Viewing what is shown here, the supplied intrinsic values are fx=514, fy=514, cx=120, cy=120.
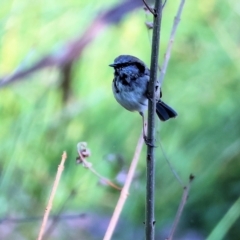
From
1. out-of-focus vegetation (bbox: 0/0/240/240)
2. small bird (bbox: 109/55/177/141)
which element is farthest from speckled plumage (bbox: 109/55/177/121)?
out-of-focus vegetation (bbox: 0/0/240/240)

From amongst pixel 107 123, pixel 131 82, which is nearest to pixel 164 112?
pixel 131 82

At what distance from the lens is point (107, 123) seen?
157 centimetres

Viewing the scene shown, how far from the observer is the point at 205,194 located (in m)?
1.61

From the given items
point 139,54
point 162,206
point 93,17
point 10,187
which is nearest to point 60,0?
point 93,17

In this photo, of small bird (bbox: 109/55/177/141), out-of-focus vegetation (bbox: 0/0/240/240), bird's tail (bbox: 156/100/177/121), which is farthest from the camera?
out-of-focus vegetation (bbox: 0/0/240/240)

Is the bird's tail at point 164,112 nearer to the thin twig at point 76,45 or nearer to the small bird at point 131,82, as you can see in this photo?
the small bird at point 131,82

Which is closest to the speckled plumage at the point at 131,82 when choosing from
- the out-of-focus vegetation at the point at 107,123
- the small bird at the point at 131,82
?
the small bird at the point at 131,82

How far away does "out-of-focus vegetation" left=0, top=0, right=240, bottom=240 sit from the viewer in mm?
1542

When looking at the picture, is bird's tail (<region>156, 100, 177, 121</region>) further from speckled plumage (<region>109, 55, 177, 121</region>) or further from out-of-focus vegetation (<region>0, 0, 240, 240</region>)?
out-of-focus vegetation (<region>0, 0, 240, 240</region>)

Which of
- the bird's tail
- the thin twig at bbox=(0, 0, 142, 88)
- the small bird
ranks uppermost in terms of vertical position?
the thin twig at bbox=(0, 0, 142, 88)

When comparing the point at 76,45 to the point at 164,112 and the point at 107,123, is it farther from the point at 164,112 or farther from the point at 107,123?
the point at 164,112

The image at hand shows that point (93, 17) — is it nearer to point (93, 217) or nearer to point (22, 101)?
point (22, 101)

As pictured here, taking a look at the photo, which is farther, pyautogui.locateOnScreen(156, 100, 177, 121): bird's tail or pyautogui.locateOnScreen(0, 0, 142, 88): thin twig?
pyautogui.locateOnScreen(0, 0, 142, 88): thin twig

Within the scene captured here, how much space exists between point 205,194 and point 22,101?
634mm
